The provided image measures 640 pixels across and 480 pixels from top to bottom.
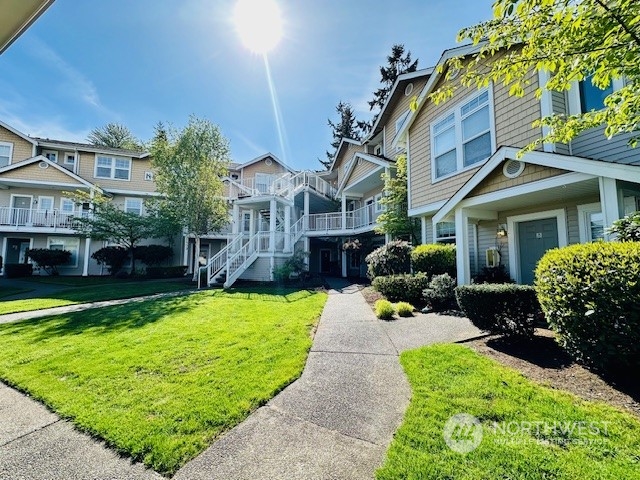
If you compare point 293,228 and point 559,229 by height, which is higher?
point 293,228

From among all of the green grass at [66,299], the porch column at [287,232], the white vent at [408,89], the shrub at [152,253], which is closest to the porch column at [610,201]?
the white vent at [408,89]

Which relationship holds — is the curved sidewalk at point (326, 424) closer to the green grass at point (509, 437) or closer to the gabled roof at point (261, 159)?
the green grass at point (509, 437)

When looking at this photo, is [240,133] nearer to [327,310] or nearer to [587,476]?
[327,310]

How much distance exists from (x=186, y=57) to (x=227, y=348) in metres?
9.31

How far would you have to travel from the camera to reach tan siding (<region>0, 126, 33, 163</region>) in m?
20.3

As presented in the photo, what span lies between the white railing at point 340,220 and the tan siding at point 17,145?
2100 centimetres

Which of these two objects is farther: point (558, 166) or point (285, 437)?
point (558, 166)

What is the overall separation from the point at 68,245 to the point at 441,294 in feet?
81.7

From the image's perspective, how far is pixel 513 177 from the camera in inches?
264

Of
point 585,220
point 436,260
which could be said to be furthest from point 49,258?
point 585,220

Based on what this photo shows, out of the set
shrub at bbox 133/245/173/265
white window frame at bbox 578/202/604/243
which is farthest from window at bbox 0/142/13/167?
white window frame at bbox 578/202/604/243

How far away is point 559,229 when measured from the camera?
7.01 meters

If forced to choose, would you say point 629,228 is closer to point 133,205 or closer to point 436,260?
point 436,260

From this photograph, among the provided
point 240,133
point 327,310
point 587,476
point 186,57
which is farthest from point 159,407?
point 240,133
